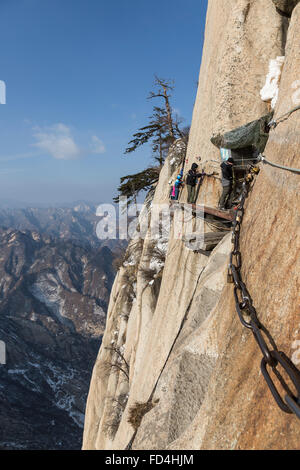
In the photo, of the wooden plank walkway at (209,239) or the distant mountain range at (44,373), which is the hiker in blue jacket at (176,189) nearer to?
the wooden plank walkway at (209,239)

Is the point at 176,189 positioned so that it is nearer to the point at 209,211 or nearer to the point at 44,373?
the point at 209,211

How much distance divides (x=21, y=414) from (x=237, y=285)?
107243 millimetres

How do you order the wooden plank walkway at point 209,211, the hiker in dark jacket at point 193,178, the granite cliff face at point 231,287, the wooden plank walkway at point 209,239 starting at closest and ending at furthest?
the granite cliff face at point 231,287
the wooden plank walkway at point 209,211
the wooden plank walkway at point 209,239
the hiker in dark jacket at point 193,178

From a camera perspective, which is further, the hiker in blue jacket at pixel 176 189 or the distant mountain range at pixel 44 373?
the distant mountain range at pixel 44 373

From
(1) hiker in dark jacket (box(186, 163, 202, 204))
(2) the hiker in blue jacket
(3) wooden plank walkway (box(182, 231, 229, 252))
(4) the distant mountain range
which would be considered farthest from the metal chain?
(4) the distant mountain range

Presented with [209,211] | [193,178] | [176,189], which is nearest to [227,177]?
[209,211]

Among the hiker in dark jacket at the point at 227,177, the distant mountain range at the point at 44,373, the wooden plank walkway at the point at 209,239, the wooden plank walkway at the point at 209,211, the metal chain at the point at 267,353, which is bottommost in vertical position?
the distant mountain range at the point at 44,373

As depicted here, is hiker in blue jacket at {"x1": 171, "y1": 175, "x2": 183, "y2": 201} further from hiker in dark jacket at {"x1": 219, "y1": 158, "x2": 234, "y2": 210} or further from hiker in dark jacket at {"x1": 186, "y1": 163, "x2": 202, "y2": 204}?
hiker in dark jacket at {"x1": 219, "y1": 158, "x2": 234, "y2": 210}

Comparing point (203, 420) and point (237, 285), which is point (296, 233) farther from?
point (203, 420)

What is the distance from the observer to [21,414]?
82.6 m

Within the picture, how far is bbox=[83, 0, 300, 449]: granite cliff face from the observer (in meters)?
2.77

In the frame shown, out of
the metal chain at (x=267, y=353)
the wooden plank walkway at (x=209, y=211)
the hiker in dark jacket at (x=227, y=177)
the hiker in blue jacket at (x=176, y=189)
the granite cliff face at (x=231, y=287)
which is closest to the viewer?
the metal chain at (x=267, y=353)

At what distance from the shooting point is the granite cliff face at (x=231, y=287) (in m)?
2.77

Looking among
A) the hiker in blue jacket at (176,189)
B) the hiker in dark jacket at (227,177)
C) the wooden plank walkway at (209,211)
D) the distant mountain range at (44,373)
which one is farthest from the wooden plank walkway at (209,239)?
the distant mountain range at (44,373)
